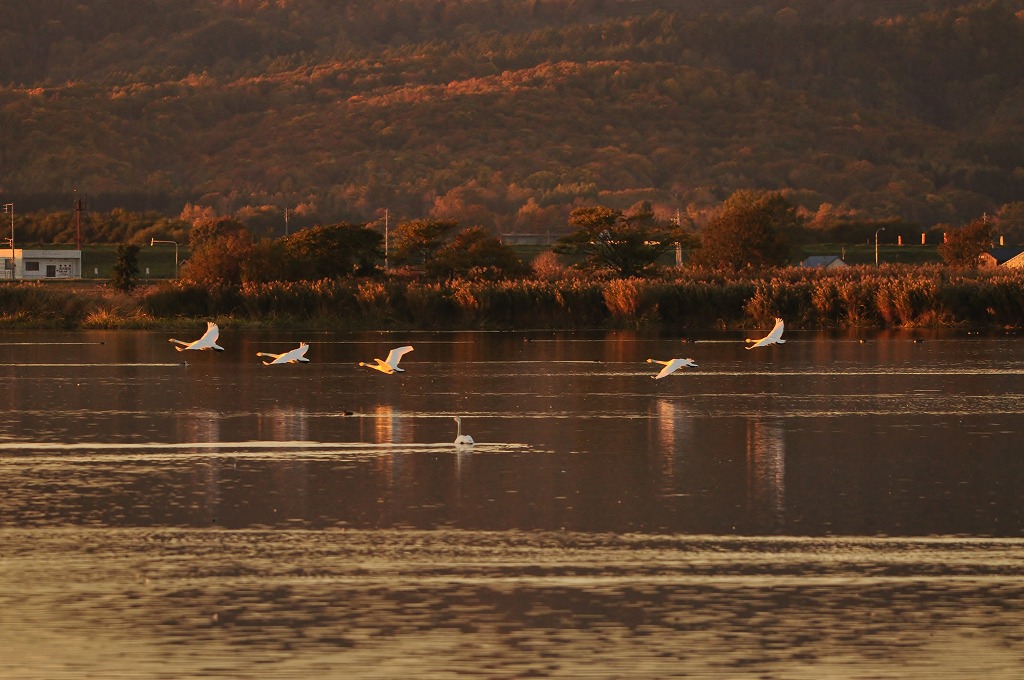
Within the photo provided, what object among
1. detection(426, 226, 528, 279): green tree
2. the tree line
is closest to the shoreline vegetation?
the tree line

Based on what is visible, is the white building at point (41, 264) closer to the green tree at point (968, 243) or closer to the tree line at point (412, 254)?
the green tree at point (968, 243)

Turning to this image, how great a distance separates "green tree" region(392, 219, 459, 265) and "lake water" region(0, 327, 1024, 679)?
126 feet

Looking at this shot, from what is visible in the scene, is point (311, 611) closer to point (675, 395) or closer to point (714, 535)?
point (714, 535)

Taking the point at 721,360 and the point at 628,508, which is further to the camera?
the point at 721,360

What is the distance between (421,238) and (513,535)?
51315 millimetres

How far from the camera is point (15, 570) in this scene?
1111 centimetres

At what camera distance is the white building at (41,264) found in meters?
125

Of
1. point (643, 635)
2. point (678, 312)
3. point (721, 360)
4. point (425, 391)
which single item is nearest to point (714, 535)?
point (643, 635)

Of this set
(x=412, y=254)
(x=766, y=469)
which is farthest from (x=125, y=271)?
(x=766, y=469)

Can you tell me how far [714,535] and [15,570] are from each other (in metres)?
4.46

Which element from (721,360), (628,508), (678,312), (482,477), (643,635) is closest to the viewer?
(643,635)

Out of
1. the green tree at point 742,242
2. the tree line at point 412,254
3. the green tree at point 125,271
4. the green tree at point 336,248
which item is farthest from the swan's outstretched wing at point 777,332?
the green tree at point 742,242

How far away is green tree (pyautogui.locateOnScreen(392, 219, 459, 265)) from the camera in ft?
206

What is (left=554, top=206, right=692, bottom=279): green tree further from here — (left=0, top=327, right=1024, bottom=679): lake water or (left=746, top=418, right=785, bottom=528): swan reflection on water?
(left=746, top=418, right=785, bottom=528): swan reflection on water
